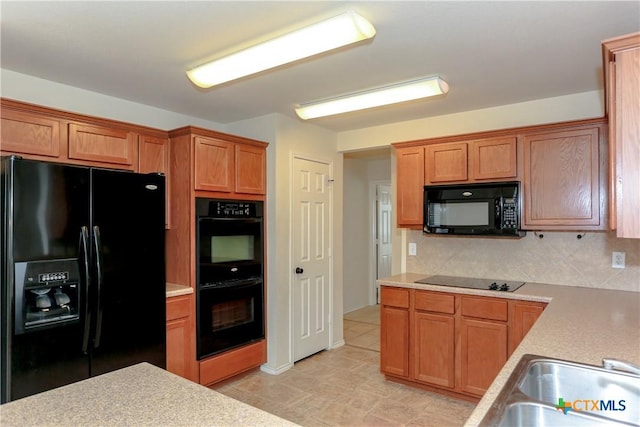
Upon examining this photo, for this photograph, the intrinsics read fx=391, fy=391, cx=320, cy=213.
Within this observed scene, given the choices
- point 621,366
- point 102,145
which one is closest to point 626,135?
point 621,366

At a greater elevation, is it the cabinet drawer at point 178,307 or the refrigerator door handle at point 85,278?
the refrigerator door handle at point 85,278

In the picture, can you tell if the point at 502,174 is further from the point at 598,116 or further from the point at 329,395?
the point at 329,395

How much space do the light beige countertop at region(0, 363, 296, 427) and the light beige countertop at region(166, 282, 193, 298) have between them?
1631mm

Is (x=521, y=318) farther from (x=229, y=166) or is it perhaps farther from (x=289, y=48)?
(x=229, y=166)

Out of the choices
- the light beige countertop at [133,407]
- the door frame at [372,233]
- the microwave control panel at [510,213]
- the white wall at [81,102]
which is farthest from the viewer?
the door frame at [372,233]

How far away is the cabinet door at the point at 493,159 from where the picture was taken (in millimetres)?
3098

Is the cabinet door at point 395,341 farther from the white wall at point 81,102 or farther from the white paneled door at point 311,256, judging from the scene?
the white wall at point 81,102

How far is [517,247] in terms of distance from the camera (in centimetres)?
334

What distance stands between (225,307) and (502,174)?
99.8 inches

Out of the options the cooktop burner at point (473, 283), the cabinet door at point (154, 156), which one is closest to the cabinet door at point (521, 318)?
the cooktop burner at point (473, 283)

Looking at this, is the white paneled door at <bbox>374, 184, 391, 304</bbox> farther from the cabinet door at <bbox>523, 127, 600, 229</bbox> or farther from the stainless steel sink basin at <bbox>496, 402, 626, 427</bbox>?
the stainless steel sink basin at <bbox>496, 402, 626, 427</bbox>

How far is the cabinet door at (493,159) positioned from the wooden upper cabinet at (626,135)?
1.60 m

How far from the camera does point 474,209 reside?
126 inches

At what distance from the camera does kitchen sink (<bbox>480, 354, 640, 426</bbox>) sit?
1.13m
